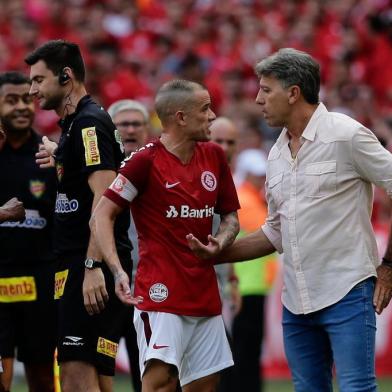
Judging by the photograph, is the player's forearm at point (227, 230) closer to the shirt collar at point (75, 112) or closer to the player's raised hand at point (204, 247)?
the player's raised hand at point (204, 247)

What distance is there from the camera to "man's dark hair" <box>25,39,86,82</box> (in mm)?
7258

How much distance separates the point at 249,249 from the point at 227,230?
0.58 feet

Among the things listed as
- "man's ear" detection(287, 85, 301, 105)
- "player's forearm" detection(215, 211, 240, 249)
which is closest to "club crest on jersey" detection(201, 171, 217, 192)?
"player's forearm" detection(215, 211, 240, 249)

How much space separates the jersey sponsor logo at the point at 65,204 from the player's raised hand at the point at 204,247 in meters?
0.91

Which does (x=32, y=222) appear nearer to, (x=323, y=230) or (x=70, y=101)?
(x=70, y=101)

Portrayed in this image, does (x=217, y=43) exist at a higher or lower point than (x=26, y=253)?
higher

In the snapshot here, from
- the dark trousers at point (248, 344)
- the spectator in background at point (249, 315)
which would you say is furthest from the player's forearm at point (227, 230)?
the dark trousers at point (248, 344)

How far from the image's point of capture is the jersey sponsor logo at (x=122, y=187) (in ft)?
21.9

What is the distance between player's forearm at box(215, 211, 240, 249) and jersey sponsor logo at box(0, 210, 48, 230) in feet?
6.29

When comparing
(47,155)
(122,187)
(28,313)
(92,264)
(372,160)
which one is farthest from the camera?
(28,313)

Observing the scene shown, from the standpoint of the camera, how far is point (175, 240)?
679 cm

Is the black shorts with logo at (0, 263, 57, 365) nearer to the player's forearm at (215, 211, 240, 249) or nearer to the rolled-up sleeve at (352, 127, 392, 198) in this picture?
the player's forearm at (215, 211, 240, 249)

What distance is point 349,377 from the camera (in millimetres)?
6242

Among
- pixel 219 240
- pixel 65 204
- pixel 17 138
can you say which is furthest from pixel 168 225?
pixel 17 138
